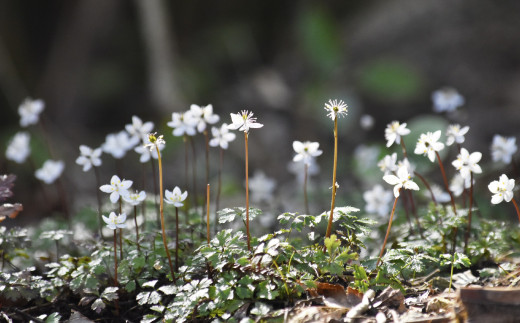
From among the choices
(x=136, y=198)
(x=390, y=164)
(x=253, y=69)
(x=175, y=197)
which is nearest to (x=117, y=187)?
(x=136, y=198)

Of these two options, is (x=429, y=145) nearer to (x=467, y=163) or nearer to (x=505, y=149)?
(x=467, y=163)

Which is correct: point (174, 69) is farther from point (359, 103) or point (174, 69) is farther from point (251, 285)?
point (251, 285)

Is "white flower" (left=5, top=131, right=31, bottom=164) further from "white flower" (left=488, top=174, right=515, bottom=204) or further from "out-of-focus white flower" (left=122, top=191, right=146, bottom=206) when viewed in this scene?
"white flower" (left=488, top=174, right=515, bottom=204)

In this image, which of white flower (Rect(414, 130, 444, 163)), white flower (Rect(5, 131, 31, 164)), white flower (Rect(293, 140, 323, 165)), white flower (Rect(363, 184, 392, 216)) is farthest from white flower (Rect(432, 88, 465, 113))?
white flower (Rect(5, 131, 31, 164))

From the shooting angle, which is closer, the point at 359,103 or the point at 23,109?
the point at 23,109

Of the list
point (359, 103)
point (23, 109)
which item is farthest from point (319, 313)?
point (359, 103)

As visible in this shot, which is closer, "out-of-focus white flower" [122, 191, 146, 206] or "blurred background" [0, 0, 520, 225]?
"out-of-focus white flower" [122, 191, 146, 206]

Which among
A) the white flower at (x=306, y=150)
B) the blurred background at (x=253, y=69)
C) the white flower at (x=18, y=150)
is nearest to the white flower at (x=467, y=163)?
the white flower at (x=306, y=150)

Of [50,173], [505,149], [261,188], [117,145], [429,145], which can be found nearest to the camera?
[429,145]
